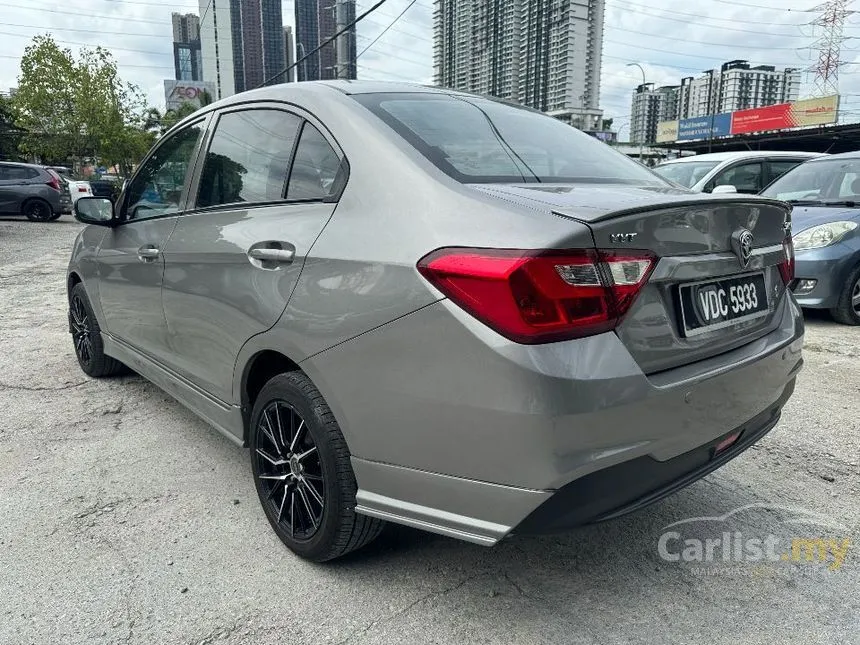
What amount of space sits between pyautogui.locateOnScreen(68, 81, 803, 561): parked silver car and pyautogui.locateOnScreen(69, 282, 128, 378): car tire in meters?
1.70

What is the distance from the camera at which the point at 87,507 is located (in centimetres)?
275

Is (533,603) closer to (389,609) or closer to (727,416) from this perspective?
(389,609)

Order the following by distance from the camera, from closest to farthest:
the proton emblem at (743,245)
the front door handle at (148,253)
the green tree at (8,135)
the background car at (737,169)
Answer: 1. the proton emblem at (743,245)
2. the front door handle at (148,253)
3. the background car at (737,169)
4. the green tree at (8,135)

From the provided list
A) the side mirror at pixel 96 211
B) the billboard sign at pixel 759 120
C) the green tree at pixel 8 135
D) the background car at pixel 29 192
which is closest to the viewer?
the side mirror at pixel 96 211

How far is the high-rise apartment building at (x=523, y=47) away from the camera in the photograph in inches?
898

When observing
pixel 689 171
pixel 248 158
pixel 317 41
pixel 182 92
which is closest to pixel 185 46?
pixel 182 92

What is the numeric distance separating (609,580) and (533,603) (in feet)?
1.01

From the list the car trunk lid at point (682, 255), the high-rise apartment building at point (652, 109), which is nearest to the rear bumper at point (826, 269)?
the car trunk lid at point (682, 255)

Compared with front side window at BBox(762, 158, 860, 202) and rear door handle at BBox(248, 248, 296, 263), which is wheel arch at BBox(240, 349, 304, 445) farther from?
front side window at BBox(762, 158, 860, 202)

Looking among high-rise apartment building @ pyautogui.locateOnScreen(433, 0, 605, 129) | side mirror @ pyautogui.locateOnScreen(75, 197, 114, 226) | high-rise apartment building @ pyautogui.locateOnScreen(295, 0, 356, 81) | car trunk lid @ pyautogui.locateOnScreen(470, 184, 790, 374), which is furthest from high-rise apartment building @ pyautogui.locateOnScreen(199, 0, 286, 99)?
car trunk lid @ pyautogui.locateOnScreen(470, 184, 790, 374)

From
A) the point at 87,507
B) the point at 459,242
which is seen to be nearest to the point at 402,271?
the point at 459,242

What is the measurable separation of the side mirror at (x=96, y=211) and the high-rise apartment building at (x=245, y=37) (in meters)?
26.6

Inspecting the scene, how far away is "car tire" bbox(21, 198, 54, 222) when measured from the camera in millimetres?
18453

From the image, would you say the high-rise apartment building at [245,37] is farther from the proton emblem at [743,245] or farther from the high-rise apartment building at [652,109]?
the high-rise apartment building at [652,109]
